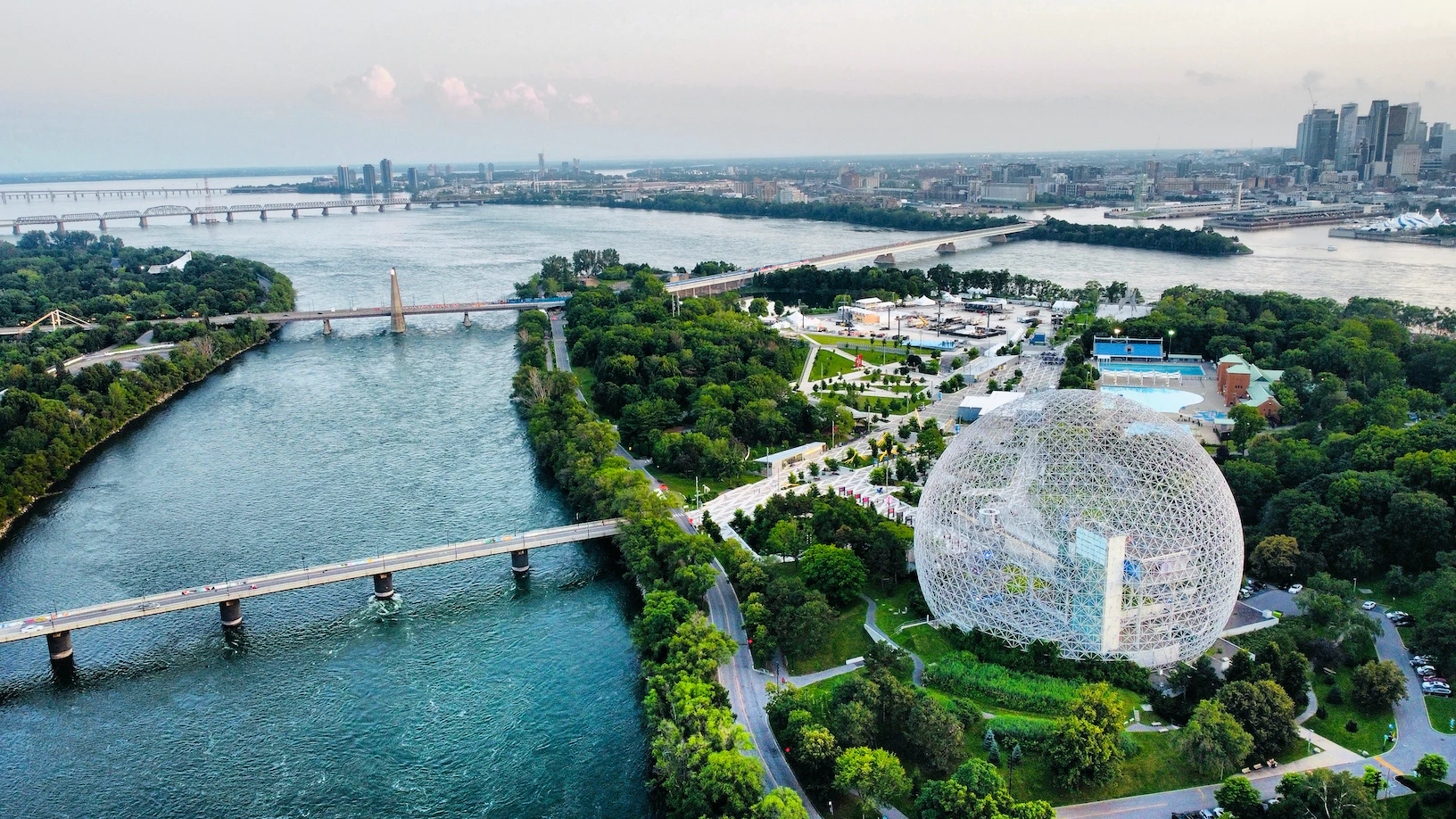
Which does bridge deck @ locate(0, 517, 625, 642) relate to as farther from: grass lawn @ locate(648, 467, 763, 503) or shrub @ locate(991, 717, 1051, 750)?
shrub @ locate(991, 717, 1051, 750)

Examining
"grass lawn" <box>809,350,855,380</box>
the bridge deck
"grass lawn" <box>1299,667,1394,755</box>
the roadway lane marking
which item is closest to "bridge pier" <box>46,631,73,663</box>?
the bridge deck

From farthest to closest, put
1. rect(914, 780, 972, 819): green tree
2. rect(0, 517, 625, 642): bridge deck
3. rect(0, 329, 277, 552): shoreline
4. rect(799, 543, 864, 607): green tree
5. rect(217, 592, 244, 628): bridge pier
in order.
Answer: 1. rect(0, 329, 277, 552): shoreline
2. rect(217, 592, 244, 628): bridge pier
3. rect(0, 517, 625, 642): bridge deck
4. rect(799, 543, 864, 607): green tree
5. rect(914, 780, 972, 819): green tree

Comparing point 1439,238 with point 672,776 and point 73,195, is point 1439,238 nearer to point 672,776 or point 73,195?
point 672,776

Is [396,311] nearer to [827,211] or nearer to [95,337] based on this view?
[95,337]

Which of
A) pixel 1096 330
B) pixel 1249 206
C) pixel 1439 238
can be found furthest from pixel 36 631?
pixel 1249 206

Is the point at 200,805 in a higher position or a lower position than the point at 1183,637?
lower
